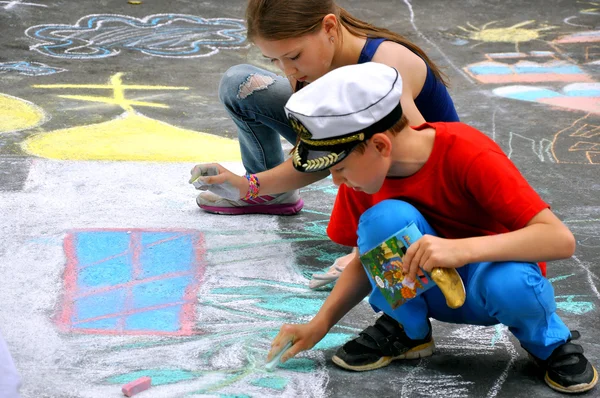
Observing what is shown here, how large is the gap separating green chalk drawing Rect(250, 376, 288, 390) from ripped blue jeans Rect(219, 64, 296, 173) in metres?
1.13

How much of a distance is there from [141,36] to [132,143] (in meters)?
2.01

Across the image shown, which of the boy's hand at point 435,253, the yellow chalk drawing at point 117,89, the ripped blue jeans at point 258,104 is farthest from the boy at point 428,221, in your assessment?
the yellow chalk drawing at point 117,89

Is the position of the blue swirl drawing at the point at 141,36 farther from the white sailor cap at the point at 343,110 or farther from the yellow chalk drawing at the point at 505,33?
the white sailor cap at the point at 343,110

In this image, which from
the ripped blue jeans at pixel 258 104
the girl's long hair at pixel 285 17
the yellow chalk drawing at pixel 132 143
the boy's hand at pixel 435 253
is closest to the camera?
the boy's hand at pixel 435 253

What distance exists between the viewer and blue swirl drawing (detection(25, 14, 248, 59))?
503 centimetres

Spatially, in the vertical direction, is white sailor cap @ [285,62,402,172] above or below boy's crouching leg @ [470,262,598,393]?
above

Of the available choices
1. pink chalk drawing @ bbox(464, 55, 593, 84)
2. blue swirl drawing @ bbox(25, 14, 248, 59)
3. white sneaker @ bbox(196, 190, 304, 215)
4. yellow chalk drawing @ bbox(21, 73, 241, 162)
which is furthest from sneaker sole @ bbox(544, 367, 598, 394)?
blue swirl drawing @ bbox(25, 14, 248, 59)

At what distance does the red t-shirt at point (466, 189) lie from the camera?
177 centimetres

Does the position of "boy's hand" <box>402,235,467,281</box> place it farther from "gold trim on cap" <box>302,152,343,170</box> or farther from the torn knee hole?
A: the torn knee hole

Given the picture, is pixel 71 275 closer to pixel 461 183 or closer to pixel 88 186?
pixel 88 186

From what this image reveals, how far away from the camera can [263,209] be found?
119 inches

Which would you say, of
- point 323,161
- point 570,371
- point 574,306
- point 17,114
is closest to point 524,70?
point 574,306

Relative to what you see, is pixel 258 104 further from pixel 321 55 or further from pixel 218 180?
pixel 321 55

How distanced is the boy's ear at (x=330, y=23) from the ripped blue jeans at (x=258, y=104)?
0.53m
